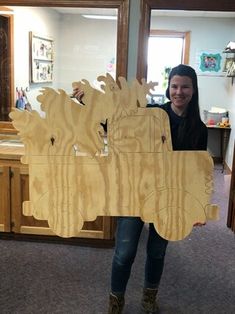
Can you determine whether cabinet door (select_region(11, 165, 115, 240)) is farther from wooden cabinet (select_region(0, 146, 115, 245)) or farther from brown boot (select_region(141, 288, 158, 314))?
brown boot (select_region(141, 288, 158, 314))

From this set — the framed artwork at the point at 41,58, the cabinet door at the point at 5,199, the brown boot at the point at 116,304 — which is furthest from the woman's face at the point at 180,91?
the framed artwork at the point at 41,58

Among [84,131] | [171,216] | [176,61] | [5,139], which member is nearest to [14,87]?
[5,139]

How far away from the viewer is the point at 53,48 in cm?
340

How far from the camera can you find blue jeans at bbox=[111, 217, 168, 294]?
1.78 meters

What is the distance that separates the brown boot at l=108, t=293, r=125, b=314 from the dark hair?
0.90 m

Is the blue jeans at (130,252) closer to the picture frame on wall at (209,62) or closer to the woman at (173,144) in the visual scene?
the woman at (173,144)

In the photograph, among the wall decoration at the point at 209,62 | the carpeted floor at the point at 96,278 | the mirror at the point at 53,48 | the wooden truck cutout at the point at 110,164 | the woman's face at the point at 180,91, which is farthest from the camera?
the wall decoration at the point at 209,62

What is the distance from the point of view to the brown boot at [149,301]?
207 centimetres

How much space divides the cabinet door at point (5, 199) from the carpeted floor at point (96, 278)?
149mm

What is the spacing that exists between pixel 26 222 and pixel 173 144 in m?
1.67

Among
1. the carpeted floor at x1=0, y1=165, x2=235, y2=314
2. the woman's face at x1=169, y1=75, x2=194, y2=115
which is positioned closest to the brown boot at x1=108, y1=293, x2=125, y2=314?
the carpeted floor at x1=0, y1=165, x2=235, y2=314

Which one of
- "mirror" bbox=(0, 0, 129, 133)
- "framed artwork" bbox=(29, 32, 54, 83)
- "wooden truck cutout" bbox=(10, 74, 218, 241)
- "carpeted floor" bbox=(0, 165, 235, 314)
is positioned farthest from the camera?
"framed artwork" bbox=(29, 32, 54, 83)

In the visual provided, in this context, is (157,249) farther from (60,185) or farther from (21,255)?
(21,255)

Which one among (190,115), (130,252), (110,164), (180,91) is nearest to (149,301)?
(130,252)
